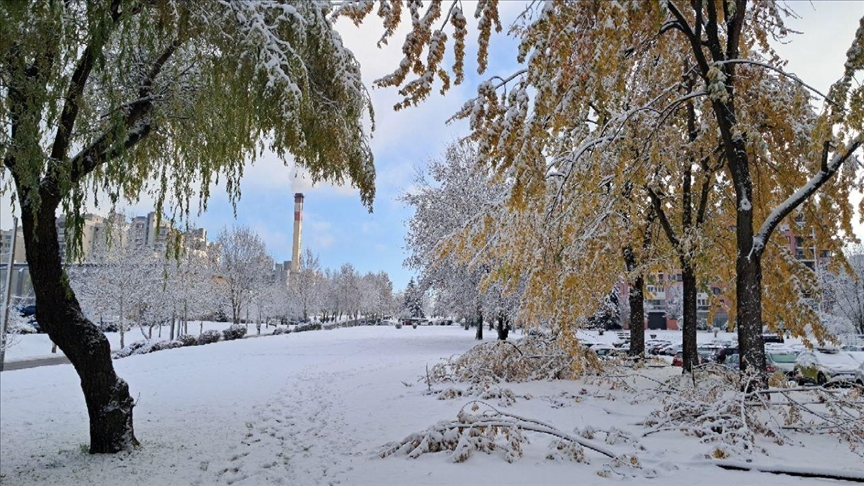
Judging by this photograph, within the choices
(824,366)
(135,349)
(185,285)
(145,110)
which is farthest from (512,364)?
(185,285)

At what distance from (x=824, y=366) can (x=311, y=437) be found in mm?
15147

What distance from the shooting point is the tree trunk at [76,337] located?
586 cm

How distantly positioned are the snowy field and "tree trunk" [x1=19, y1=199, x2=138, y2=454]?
1.16 ft

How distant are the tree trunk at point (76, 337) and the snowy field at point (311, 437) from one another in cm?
35

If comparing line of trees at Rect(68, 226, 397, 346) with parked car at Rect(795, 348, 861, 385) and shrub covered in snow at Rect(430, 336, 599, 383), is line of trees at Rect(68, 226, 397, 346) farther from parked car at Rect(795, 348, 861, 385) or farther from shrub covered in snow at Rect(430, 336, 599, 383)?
parked car at Rect(795, 348, 861, 385)

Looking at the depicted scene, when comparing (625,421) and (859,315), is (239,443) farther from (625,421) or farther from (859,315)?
(859,315)

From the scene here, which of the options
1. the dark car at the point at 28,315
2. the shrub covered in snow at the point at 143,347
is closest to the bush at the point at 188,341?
the shrub covered in snow at the point at 143,347

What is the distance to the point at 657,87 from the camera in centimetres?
1023

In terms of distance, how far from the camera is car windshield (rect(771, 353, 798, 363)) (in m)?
17.0

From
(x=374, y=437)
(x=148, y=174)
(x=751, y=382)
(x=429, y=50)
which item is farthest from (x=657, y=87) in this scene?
(x=148, y=174)

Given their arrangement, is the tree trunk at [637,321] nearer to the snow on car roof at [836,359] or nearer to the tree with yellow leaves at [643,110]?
the tree with yellow leaves at [643,110]

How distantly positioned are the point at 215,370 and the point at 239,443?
9197 millimetres

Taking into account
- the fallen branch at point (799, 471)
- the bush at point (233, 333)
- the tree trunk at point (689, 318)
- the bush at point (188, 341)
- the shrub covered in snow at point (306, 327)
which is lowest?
the shrub covered in snow at point (306, 327)

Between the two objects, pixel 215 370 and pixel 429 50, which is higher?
pixel 429 50
